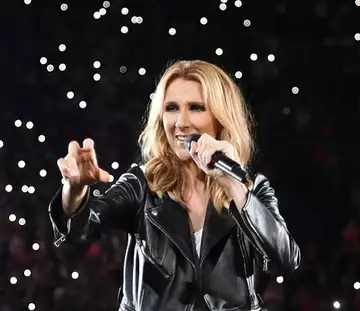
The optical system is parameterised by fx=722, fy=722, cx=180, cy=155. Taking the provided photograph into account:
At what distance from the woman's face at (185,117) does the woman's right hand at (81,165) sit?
0.35 metres

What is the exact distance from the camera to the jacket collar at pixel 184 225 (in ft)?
5.16

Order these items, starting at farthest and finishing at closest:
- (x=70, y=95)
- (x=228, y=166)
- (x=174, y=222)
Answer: (x=70, y=95) → (x=174, y=222) → (x=228, y=166)

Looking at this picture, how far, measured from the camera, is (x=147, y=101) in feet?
6.14

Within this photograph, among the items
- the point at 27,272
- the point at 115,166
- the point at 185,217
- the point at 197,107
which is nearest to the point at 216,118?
the point at 197,107

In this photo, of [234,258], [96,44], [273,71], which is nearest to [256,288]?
[234,258]

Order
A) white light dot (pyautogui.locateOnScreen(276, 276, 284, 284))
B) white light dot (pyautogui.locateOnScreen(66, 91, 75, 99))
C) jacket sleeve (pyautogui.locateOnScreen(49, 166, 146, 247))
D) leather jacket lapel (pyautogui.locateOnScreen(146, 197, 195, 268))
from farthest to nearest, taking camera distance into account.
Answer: white light dot (pyautogui.locateOnScreen(66, 91, 75, 99)) → white light dot (pyautogui.locateOnScreen(276, 276, 284, 284)) → leather jacket lapel (pyautogui.locateOnScreen(146, 197, 195, 268)) → jacket sleeve (pyautogui.locateOnScreen(49, 166, 146, 247))

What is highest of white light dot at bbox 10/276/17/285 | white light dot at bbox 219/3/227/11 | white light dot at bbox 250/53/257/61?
white light dot at bbox 219/3/227/11

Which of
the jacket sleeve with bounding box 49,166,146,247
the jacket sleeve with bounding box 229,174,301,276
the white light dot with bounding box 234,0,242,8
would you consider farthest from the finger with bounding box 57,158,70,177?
the white light dot with bounding box 234,0,242,8

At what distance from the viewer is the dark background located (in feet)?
5.92

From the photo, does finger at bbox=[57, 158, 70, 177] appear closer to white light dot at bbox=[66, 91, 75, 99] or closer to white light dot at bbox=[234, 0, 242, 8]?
white light dot at bbox=[66, 91, 75, 99]

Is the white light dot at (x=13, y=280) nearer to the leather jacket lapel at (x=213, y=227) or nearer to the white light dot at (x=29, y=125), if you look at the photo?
the white light dot at (x=29, y=125)

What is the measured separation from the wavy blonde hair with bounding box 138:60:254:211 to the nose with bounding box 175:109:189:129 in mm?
56

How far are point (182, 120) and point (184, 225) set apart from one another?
0.77 ft

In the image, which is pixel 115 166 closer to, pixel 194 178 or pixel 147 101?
pixel 147 101
